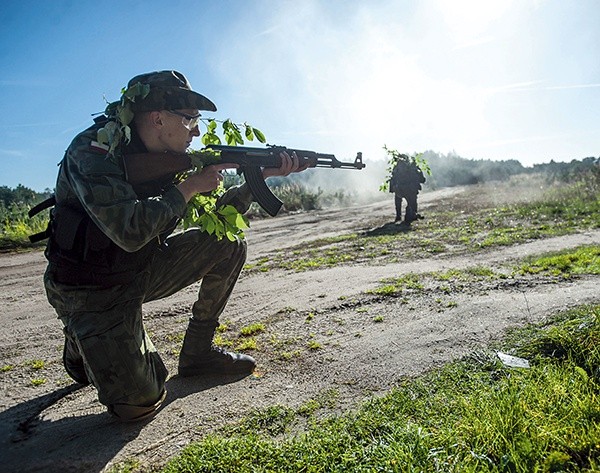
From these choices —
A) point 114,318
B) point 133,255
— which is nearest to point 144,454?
point 114,318

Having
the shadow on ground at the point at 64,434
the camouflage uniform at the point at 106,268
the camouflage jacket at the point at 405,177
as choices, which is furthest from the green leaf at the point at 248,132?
the camouflage jacket at the point at 405,177

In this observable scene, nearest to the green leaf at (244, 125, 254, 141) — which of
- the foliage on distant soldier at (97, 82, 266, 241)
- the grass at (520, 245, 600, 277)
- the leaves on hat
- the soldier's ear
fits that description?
the foliage on distant soldier at (97, 82, 266, 241)

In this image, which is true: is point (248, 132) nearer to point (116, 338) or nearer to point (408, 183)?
point (116, 338)

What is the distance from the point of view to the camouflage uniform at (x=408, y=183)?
508 inches

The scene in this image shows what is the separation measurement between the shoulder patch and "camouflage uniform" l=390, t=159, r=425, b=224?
434 inches

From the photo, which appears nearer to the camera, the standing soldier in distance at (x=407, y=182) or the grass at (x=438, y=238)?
the grass at (x=438, y=238)

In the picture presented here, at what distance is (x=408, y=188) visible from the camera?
12.9 metres

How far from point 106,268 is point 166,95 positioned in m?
1.21

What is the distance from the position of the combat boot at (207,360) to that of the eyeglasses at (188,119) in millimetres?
1561

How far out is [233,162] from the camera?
3523mm

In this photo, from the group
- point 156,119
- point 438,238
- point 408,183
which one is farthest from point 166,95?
point 408,183

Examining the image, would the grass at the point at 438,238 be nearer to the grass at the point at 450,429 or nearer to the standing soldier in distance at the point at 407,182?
the standing soldier in distance at the point at 407,182

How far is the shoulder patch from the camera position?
8.70 ft

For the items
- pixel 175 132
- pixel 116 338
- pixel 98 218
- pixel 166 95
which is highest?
pixel 166 95
